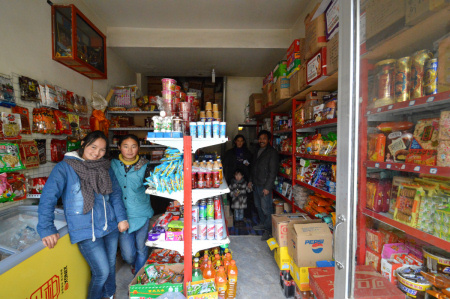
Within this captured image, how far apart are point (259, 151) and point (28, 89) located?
141 inches

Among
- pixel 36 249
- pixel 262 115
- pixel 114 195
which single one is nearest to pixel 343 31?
pixel 114 195

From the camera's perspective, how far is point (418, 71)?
1.36 m

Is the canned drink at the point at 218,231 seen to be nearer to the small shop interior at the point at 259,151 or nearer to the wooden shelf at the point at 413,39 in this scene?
the small shop interior at the point at 259,151

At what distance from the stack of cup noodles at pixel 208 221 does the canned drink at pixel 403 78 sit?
1.75 metres

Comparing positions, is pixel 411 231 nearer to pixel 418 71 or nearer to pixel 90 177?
pixel 418 71

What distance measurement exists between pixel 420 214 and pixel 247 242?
280cm

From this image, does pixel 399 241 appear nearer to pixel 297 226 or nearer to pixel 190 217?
pixel 297 226

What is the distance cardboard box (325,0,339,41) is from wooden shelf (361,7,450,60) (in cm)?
90

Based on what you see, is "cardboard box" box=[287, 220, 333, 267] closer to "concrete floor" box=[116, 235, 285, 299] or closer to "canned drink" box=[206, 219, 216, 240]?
"concrete floor" box=[116, 235, 285, 299]

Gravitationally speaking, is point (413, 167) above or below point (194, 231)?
above

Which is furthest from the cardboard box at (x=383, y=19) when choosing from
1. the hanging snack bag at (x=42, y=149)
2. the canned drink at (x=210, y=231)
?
the hanging snack bag at (x=42, y=149)

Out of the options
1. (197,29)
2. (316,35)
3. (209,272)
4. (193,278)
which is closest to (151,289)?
(193,278)

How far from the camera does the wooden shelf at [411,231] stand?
119 cm

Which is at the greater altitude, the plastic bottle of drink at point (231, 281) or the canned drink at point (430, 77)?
the canned drink at point (430, 77)
